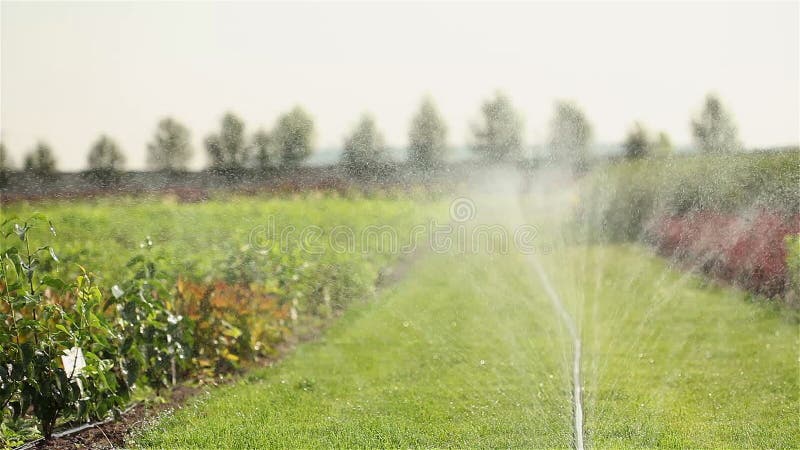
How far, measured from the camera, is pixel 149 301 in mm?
4492

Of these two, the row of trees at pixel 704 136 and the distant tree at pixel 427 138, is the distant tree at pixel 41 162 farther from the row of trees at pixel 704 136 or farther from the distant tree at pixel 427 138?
the row of trees at pixel 704 136

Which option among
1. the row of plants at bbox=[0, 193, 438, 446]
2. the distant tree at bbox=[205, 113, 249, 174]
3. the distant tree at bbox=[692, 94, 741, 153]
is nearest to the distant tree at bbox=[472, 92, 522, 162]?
the row of plants at bbox=[0, 193, 438, 446]

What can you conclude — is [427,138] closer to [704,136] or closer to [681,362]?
[704,136]

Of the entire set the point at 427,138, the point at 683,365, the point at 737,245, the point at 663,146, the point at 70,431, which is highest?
the point at 427,138

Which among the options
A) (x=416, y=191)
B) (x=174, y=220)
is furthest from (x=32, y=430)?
(x=416, y=191)

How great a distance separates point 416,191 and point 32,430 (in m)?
6.96

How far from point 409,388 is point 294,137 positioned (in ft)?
14.8

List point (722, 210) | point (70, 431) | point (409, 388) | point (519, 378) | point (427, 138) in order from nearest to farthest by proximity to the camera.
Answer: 1. point (70, 431)
2. point (409, 388)
3. point (519, 378)
4. point (722, 210)
5. point (427, 138)

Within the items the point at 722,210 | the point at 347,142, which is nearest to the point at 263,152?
the point at 347,142

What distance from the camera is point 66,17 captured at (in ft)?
27.9

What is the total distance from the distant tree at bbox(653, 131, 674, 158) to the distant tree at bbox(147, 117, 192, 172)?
20.1ft

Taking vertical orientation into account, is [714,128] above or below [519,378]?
above

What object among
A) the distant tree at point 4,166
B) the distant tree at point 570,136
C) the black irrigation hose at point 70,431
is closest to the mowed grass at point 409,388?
the black irrigation hose at point 70,431

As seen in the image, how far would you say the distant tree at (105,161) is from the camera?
909 centimetres
